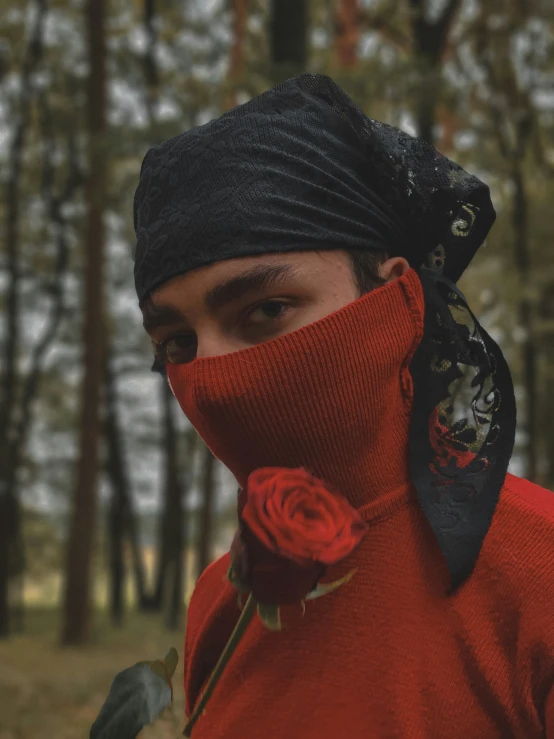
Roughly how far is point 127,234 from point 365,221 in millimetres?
14134

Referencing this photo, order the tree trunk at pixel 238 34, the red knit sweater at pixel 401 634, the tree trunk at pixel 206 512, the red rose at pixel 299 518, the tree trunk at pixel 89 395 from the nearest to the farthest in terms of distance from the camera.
Answer: the red rose at pixel 299 518
the red knit sweater at pixel 401 634
the tree trunk at pixel 238 34
the tree trunk at pixel 89 395
the tree trunk at pixel 206 512

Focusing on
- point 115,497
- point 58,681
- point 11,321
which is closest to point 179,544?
point 115,497

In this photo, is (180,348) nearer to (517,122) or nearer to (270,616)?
(270,616)

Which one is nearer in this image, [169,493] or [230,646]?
[230,646]

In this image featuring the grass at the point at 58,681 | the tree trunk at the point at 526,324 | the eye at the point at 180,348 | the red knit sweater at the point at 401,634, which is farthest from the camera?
the tree trunk at the point at 526,324

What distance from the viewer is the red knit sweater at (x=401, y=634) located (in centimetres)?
134

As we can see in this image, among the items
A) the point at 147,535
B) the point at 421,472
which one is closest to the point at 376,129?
the point at 421,472

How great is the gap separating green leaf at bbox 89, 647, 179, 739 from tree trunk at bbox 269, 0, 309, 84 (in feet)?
19.3

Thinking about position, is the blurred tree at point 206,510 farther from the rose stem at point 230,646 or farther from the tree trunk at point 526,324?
the rose stem at point 230,646

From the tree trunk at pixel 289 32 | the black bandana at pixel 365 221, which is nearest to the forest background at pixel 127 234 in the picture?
the tree trunk at pixel 289 32

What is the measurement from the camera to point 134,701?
142 cm

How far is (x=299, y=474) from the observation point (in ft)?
4.31

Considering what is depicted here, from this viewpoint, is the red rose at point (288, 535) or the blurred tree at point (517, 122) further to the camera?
the blurred tree at point (517, 122)

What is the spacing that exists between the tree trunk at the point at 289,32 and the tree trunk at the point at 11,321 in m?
10.2
